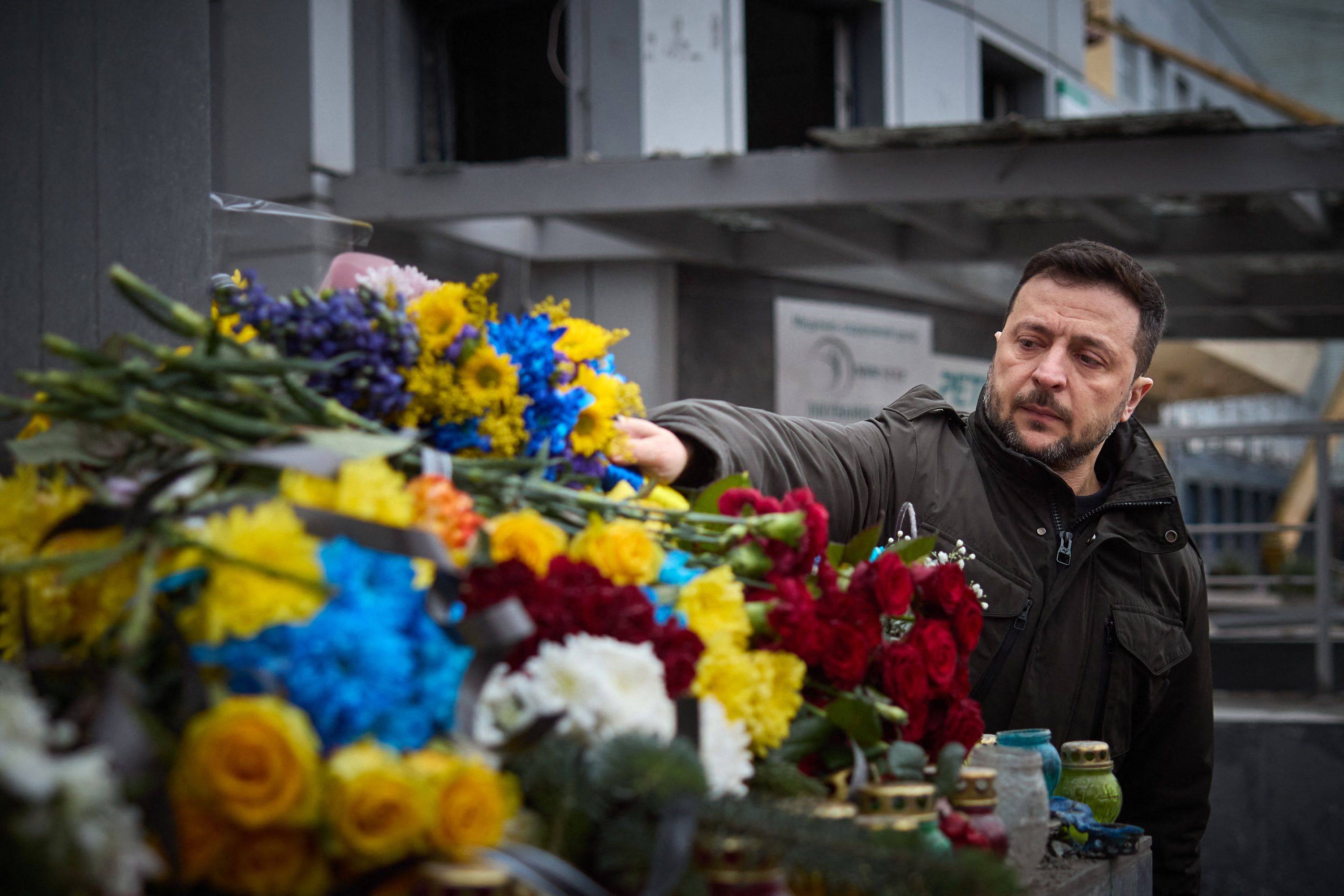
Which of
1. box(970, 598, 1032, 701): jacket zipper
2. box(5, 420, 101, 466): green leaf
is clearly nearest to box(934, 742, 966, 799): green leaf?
box(5, 420, 101, 466): green leaf

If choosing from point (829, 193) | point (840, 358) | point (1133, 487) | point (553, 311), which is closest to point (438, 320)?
point (553, 311)

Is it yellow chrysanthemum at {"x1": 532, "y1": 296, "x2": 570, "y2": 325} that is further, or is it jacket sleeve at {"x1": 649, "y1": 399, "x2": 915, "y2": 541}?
jacket sleeve at {"x1": 649, "y1": 399, "x2": 915, "y2": 541}

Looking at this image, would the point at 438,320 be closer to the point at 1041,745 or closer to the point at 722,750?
the point at 722,750

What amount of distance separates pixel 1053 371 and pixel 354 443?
5.80ft

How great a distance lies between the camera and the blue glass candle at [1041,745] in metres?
1.57

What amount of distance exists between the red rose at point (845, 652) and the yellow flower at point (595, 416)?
0.33 meters

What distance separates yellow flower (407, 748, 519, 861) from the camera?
2.58 feet

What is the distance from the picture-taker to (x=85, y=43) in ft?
5.19

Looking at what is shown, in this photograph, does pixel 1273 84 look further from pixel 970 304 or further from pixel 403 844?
pixel 403 844

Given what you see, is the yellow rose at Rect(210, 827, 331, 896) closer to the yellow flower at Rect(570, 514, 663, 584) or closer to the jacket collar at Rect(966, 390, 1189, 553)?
the yellow flower at Rect(570, 514, 663, 584)

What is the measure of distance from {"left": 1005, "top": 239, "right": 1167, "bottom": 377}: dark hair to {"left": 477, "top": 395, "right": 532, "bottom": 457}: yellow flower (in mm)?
1575

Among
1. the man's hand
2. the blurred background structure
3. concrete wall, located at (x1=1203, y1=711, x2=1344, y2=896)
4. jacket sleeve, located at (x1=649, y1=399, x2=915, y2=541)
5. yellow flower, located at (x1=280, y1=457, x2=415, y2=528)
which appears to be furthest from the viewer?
the blurred background structure

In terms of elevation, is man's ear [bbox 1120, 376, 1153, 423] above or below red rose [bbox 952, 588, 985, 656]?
above

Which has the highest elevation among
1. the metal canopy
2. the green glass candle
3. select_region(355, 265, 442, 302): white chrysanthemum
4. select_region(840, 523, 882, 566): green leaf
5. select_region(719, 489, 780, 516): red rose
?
the metal canopy
